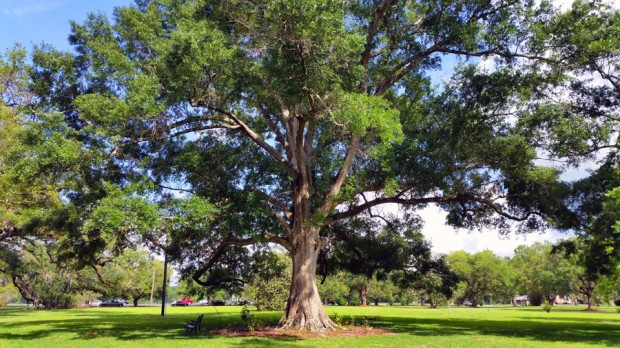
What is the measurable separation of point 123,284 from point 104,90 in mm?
55884

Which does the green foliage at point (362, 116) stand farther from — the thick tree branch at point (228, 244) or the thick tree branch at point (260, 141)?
the thick tree branch at point (228, 244)

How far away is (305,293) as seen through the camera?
17.4m

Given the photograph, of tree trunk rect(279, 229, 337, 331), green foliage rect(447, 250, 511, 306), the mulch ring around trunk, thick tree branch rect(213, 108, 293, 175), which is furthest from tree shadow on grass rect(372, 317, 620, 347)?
green foliage rect(447, 250, 511, 306)

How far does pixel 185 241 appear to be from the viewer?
20.5 m

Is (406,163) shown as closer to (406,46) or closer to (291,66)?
(406,46)

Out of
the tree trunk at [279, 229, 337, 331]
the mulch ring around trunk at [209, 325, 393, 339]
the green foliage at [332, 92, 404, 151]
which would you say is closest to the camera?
the green foliage at [332, 92, 404, 151]

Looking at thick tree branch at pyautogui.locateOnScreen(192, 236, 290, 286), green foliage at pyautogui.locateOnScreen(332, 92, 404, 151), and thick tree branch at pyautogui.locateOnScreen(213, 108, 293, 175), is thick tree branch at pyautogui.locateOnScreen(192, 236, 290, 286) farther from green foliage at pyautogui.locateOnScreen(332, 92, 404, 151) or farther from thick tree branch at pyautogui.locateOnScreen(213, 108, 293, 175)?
green foliage at pyautogui.locateOnScreen(332, 92, 404, 151)

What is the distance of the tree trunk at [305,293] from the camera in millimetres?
17016

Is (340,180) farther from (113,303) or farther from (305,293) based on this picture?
(113,303)

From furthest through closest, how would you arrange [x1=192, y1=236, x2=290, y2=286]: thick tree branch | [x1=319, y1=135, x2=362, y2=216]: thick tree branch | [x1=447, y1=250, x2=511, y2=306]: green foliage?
[x1=447, y1=250, x2=511, y2=306]: green foliage
[x1=192, y1=236, x2=290, y2=286]: thick tree branch
[x1=319, y1=135, x2=362, y2=216]: thick tree branch

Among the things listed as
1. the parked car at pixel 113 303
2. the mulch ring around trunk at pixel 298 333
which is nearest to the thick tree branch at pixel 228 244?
the mulch ring around trunk at pixel 298 333

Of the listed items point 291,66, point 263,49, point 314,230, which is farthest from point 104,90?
point 314,230

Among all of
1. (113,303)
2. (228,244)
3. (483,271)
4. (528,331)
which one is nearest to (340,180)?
(228,244)

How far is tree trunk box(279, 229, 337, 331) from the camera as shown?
55.8ft
